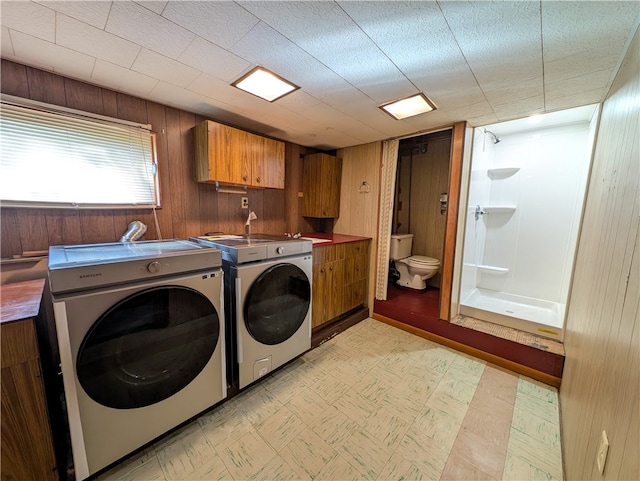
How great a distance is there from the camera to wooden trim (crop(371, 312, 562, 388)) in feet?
6.11

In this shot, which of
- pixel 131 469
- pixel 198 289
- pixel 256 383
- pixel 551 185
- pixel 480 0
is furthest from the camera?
pixel 551 185

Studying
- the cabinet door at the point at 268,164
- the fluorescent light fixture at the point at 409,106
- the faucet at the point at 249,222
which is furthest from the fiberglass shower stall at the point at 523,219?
the faucet at the point at 249,222

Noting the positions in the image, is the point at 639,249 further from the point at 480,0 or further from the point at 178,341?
the point at 178,341

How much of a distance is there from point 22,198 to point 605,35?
9.99 feet

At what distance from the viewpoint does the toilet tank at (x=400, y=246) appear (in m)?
3.20

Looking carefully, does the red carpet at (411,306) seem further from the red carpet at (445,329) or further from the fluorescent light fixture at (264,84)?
the fluorescent light fixture at (264,84)

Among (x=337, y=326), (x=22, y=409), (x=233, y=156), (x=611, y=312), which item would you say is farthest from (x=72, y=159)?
(x=611, y=312)

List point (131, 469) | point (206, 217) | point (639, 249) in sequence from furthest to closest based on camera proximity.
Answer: point (206, 217)
point (131, 469)
point (639, 249)

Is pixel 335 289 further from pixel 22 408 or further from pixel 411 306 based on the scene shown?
pixel 22 408

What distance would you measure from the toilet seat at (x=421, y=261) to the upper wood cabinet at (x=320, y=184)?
1220mm

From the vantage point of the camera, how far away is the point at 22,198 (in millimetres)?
1392

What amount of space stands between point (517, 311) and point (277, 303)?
2511mm

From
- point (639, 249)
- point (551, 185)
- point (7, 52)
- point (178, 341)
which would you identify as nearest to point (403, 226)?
point (551, 185)

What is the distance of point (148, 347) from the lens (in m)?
1.17
